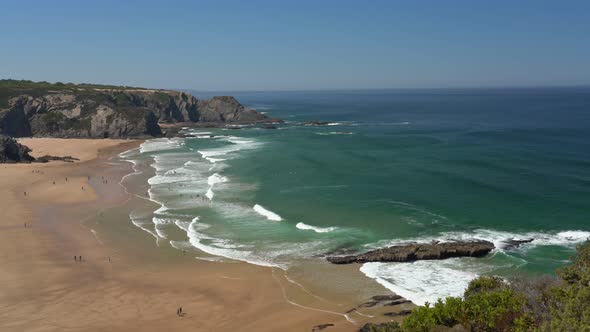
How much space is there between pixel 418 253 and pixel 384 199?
15.6 metres

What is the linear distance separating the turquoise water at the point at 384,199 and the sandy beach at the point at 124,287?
3.02 m

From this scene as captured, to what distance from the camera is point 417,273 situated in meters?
32.6

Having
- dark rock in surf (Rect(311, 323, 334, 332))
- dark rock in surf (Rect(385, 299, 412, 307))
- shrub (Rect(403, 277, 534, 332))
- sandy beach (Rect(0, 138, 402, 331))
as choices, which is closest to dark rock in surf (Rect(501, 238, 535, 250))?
dark rock in surf (Rect(385, 299, 412, 307))

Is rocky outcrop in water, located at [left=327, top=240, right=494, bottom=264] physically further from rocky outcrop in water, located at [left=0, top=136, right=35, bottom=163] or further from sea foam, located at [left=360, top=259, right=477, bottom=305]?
rocky outcrop in water, located at [left=0, top=136, right=35, bottom=163]

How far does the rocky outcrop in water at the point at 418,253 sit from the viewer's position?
3469 cm

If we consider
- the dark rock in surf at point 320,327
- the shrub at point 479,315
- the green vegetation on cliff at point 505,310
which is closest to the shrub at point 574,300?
the green vegetation on cliff at point 505,310

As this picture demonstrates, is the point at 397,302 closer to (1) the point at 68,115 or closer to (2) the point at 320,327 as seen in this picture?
(2) the point at 320,327

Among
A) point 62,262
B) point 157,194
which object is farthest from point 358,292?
point 157,194

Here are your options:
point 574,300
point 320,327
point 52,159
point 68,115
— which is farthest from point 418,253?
point 68,115

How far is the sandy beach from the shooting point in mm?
27056

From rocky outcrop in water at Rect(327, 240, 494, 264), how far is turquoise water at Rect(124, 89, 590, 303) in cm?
81

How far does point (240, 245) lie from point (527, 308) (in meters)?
23.5

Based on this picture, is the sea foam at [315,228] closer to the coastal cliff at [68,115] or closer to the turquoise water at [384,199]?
the turquoise water at [384,199]

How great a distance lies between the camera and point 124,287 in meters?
31.9
